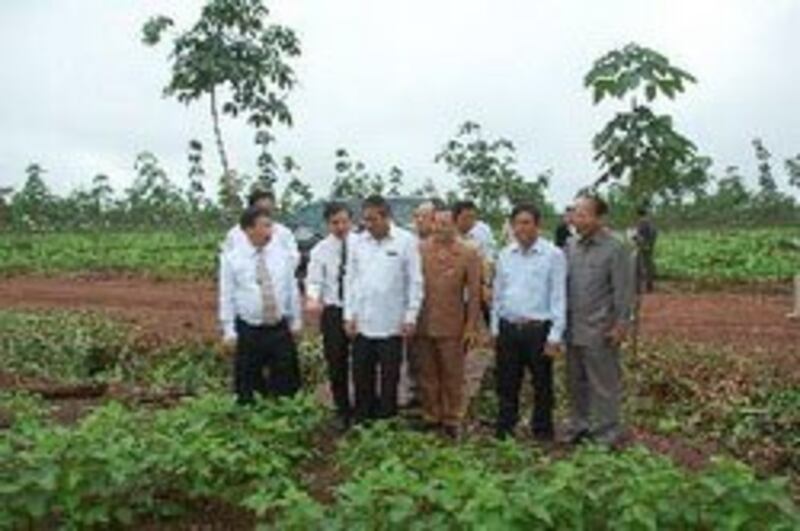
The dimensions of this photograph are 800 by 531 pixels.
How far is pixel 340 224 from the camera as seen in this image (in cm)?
1099

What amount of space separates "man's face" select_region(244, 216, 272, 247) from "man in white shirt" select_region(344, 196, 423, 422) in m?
0.61

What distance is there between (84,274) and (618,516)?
23680 millimetres

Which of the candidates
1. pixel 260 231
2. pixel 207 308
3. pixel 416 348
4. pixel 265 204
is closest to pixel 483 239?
pixel 416 348

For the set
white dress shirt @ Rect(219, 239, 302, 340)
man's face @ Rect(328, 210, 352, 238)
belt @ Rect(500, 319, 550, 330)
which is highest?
man's face @ Rect(328, 210, 352, 238)

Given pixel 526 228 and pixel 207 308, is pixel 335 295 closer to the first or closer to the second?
pixel 526 228

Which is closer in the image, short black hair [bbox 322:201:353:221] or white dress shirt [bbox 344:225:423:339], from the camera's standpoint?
white dress shirt [bbox 344:225:423:339]

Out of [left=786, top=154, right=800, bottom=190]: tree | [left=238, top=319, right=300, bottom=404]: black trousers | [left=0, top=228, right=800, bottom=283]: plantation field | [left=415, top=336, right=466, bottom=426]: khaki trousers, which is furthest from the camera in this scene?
[left=786, top=154, right=800, bottom=190]: tree

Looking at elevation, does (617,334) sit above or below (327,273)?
below

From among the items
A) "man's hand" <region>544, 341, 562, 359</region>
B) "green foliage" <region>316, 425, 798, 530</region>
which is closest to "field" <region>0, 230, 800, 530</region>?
"green foliage" <region>316, 425, 798, 530</region>

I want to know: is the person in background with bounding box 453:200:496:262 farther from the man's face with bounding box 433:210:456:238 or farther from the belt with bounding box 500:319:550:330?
the belt with bounding box 500:319:550:330

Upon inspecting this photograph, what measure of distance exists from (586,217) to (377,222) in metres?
1.46

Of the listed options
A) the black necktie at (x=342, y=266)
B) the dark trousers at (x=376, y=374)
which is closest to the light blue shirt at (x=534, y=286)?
the dark trousers at (x=376, y=374)

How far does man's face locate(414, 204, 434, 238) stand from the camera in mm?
10930

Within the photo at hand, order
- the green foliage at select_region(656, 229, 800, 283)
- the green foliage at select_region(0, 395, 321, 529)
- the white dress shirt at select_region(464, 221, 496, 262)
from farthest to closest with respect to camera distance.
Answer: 1. the green foliage at select_region(656, 229, 800, 283)
2. the white dress shirt at select_region(464, 221, 496, 262)
3. the green foliage at select_region(0, 395, 321, 529)
